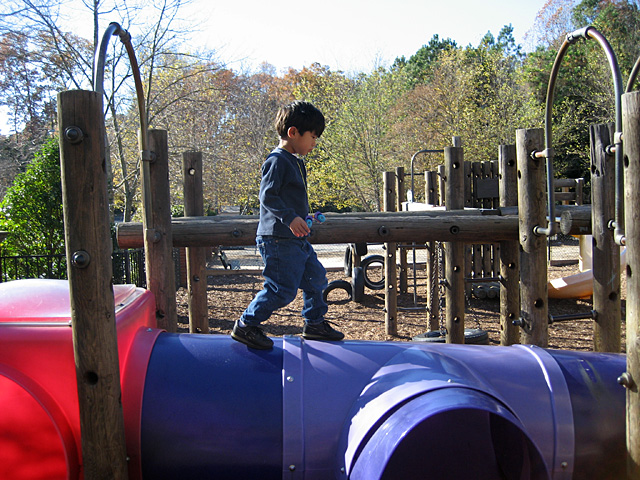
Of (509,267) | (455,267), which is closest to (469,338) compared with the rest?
(455,267)

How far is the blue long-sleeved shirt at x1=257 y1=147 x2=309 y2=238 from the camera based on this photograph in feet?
10.3

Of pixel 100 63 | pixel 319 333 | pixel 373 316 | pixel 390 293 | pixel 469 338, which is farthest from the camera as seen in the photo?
pixel 373 316

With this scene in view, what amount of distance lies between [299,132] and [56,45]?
1184 centimetres

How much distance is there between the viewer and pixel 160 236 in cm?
396

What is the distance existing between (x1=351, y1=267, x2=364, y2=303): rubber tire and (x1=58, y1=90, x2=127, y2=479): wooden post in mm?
6920

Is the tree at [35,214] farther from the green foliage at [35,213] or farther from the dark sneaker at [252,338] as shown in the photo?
the dark sneaker at [252,338]

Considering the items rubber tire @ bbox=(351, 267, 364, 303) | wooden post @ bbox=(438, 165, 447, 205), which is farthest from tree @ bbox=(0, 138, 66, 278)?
wooden post @ bbox=(438, 165, 447, 205)

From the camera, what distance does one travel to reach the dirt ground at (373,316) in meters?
7.34

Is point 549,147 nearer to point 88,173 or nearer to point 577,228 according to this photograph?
point 577,228

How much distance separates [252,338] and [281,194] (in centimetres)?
85

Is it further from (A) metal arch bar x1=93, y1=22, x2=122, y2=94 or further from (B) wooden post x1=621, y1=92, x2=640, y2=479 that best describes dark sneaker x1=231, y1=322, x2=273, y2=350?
(B) wooden post x1=621, y1=92, x2=640, y2=479

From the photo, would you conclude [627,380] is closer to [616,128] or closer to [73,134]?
[616,128]

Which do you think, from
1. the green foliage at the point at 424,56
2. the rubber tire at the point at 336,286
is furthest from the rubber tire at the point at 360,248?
the green foliage at the point at 424,56

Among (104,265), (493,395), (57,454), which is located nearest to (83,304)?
(104,265)
